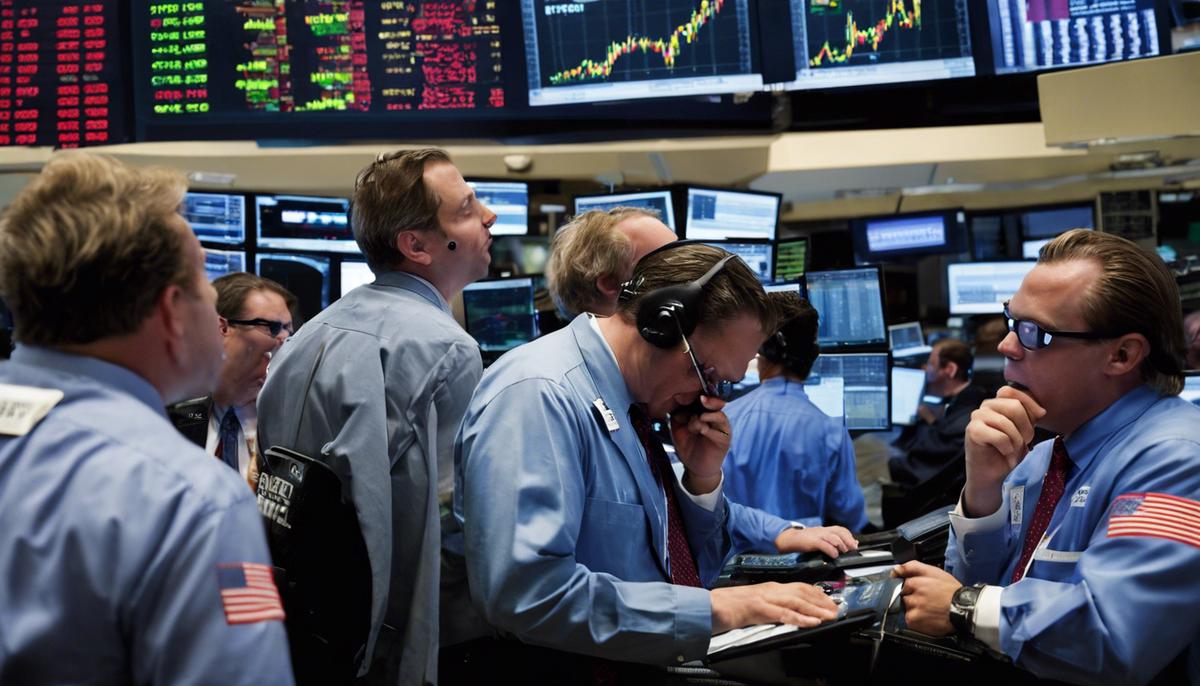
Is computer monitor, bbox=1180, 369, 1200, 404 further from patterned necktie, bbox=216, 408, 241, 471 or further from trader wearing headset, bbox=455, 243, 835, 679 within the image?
patterned necktie, bbox=216, 408, 241, 471

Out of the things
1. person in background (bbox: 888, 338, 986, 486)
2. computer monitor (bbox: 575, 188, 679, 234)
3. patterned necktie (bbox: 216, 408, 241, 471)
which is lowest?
person in background (bbox: 888, 338, 986, 486)

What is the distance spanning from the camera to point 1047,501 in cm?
195

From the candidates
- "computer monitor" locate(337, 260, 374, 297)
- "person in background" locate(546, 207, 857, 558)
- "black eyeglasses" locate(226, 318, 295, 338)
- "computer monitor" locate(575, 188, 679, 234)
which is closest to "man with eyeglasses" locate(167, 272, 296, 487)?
"black eyeglasses" locate(226, 318, 295, 338)

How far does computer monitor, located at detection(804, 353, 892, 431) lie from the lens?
4367 millimetres

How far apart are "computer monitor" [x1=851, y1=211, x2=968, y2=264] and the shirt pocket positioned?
4.60m

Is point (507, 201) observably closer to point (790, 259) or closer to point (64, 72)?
point (790, 259)

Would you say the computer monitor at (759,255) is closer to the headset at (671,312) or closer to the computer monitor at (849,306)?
the computer monitor at (849,306)

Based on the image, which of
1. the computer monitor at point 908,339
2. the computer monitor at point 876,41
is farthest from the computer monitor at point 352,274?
the computer monitor at point 908,339

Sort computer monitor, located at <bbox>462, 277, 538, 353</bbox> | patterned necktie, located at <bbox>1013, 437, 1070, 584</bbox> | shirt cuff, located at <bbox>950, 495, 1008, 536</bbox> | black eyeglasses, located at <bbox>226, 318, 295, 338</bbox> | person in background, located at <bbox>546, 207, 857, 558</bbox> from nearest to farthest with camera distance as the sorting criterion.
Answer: patterned necktie, located at <bbox>1013, 437, 1070, 584</bbox>, shirt cuff, located at <bbox>950, 495, 1008, 536</bbox>, person in background, located at <bbox>546, 207, 857, 558</bbox>, black eyeglasses, located at <bbox>226, 318, 295, 338</bbox>, computer monitor, located at <bbox>462, 277, 538, 353</bbox>

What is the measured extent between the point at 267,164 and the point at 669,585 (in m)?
4.98

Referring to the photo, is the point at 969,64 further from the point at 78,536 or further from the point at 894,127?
the point at 78,536

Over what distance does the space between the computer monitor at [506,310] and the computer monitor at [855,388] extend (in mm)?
1167

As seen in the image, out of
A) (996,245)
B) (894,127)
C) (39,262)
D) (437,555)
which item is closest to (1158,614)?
(437,555)

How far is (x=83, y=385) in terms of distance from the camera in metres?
1.13
